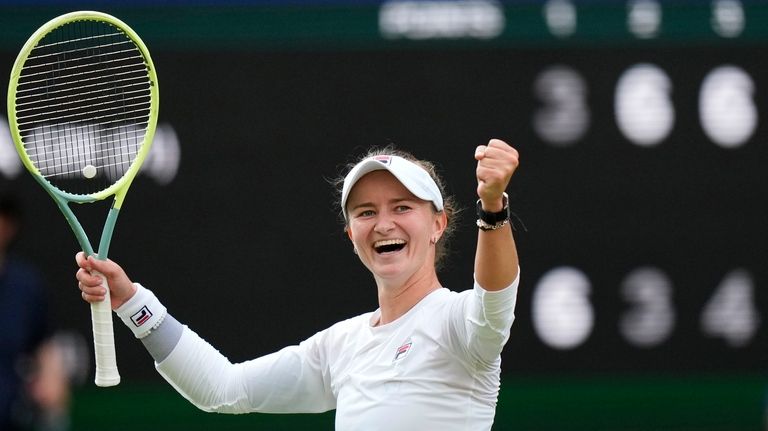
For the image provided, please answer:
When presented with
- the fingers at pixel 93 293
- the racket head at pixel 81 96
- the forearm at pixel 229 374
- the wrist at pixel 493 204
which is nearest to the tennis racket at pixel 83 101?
the racket head at pixel 81 96

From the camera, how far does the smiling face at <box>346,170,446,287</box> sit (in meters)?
3.67

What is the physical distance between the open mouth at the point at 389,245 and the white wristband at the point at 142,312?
2.00 ft

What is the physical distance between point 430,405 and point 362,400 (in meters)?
0.17

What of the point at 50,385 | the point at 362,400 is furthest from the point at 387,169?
the point at 50,385

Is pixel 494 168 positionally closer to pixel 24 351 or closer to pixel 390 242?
pixel 390 242

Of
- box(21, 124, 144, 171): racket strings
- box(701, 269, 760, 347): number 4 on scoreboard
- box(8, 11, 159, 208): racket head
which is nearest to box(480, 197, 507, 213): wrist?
box(8, 11, 159, 208): racket head

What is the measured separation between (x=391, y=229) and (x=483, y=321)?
1.32 ft

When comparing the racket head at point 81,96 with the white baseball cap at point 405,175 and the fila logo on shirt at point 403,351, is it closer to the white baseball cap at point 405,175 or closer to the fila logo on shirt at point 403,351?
the white baseball cap at point 405,175

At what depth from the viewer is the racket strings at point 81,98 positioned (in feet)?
17.2

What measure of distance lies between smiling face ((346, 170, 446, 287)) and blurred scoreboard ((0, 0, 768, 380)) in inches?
99.0

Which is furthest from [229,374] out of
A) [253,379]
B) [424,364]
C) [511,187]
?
[511,187]

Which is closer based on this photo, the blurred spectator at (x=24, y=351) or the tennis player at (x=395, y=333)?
the tennis player at (x=395, y=333)

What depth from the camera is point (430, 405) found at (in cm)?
350

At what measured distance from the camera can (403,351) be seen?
11.7 feet
